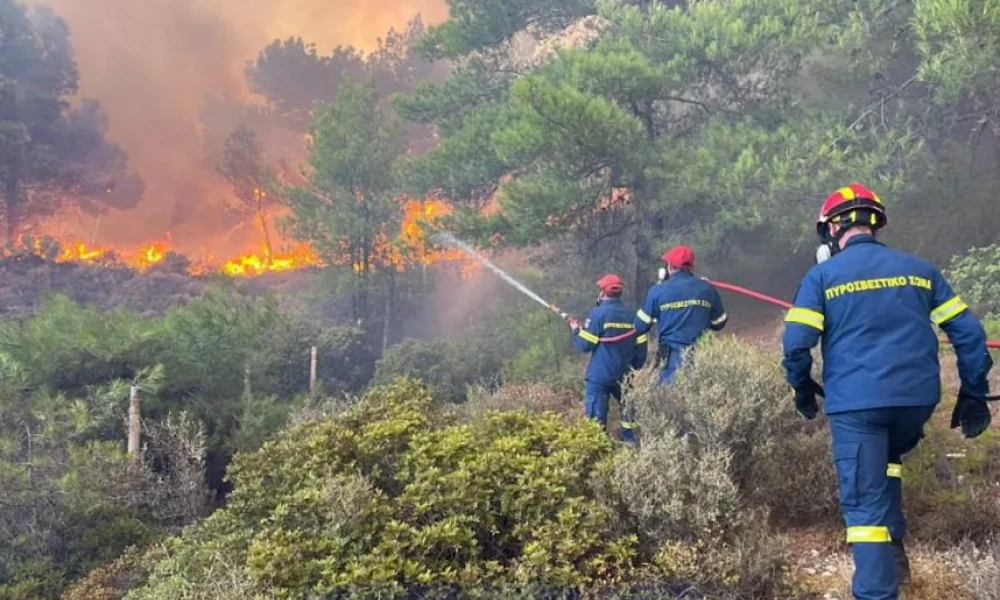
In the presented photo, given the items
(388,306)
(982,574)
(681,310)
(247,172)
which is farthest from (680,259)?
(247,172)

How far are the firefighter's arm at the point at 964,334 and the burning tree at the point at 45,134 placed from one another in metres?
26.5

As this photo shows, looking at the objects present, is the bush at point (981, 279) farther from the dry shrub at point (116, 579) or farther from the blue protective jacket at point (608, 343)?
the dry shrub at point (116, 579)

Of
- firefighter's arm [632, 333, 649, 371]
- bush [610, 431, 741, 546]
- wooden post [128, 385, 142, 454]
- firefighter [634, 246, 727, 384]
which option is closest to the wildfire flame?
wooden post [128, 385, 142, 454]

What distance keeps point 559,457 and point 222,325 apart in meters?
7.25

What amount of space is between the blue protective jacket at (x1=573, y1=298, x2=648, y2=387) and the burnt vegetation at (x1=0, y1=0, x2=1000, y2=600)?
3.37 feet

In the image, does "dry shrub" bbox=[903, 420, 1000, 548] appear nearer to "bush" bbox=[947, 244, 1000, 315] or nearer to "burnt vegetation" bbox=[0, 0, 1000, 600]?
"burnt vegetation" bbox=[0, 0, 1000, 600]

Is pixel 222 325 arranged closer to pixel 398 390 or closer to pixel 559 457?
pixel 398 390

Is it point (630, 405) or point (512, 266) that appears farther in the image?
point (512, 266)

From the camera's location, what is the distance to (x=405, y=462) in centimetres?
393

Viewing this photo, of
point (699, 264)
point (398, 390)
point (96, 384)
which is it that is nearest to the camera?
point (398, 390)

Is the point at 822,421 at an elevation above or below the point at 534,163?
below

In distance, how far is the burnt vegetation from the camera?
356cm

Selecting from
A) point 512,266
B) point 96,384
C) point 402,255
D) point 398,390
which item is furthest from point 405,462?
point 512,266

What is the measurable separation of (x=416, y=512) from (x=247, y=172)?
97.8ft
